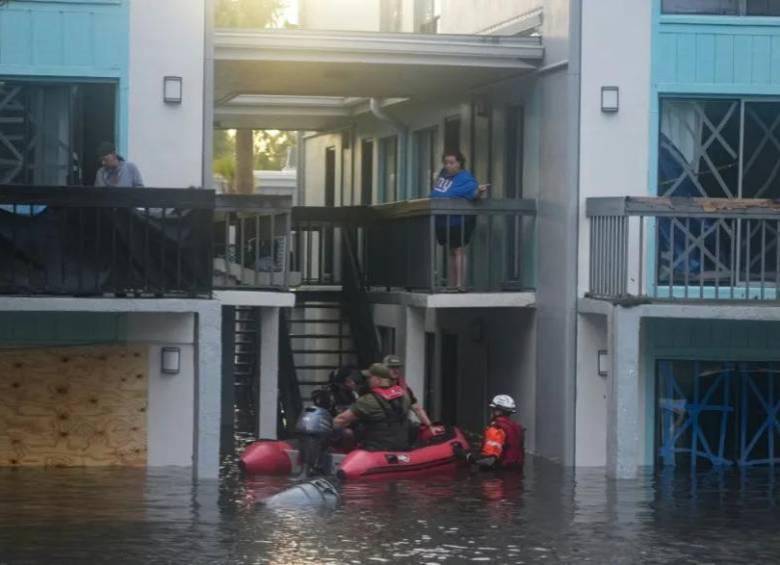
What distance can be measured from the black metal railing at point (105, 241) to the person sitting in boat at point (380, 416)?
7.94ft

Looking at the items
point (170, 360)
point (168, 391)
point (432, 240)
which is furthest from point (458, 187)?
point (168, 391)

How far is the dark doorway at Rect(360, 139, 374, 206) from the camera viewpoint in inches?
1283

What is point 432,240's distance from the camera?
23.9 m

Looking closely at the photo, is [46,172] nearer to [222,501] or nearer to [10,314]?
[10,314]

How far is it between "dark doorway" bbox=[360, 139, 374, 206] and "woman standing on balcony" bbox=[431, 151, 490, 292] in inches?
331

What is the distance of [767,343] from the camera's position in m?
23.6

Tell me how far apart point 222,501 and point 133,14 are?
5821mm

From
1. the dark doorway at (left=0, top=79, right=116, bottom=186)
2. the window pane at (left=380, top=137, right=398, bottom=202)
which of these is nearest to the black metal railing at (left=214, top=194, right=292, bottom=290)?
the dark doorway at (left=0, top=79, right=116, bottom=186)

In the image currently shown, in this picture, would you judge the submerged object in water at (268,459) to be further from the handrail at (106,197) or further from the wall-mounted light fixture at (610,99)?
the wall-mounted light fixture at (610,99)

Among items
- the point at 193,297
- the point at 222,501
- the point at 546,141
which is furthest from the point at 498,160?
the point at 222,501

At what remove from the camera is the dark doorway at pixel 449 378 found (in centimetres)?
2889

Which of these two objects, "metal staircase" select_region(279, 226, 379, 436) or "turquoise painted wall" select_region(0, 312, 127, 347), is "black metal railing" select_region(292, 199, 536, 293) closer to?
"metal staircase" select_region(279, 226, 379, 436)

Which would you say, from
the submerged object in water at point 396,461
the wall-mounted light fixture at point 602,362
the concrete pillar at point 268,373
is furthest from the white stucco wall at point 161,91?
the wall-mounted light fixture at point 602,362

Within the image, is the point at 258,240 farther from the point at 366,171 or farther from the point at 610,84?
the point at 366,171
